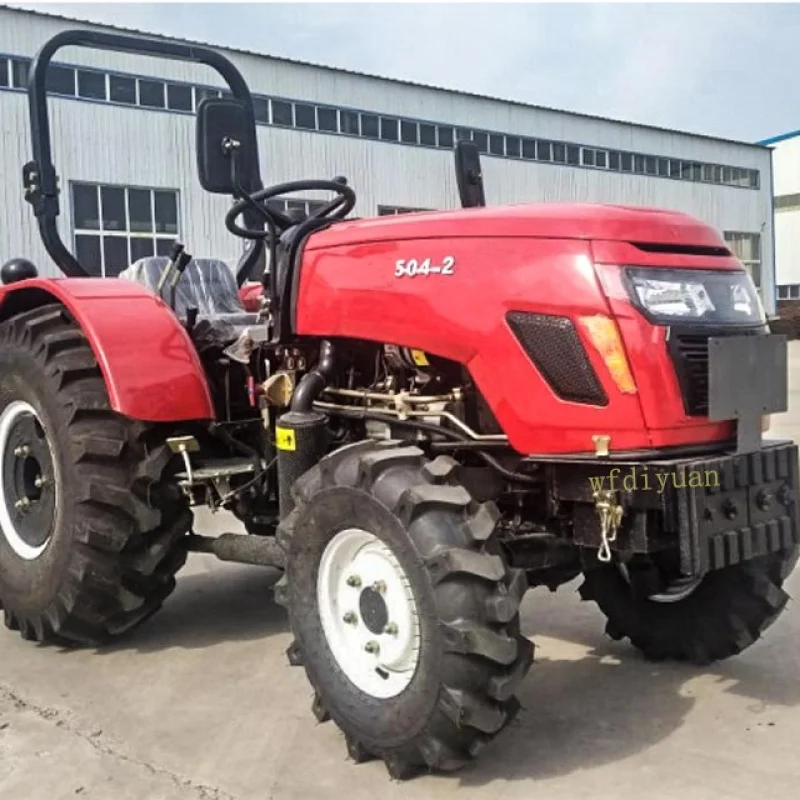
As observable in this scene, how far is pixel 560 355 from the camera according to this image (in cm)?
311

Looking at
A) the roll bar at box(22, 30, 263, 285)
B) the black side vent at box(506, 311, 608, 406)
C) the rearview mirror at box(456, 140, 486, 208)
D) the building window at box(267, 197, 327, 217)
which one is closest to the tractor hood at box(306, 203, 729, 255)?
the black side vent at box(506, 311, 608, 406)

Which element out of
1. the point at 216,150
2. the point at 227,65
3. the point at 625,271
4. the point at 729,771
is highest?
the point at 227,65

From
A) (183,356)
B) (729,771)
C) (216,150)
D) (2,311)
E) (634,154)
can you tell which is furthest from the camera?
(634,154)

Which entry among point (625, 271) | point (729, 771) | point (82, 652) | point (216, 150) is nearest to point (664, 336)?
point (625, 271)

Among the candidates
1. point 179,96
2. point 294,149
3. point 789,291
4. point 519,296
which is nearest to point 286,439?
point 519,296

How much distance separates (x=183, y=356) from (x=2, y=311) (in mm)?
1096

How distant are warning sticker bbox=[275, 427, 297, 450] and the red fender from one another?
0.66 m

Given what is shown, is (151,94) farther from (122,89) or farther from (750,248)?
(750,248)

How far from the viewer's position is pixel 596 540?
10.4 feet

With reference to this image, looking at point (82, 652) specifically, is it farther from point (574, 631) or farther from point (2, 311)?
point (574, 631)

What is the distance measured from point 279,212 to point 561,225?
136 centimetres

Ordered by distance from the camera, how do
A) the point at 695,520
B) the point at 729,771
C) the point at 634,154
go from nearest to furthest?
1. the point at 695,520
2. the point at 729,771
3. the point at 634,154

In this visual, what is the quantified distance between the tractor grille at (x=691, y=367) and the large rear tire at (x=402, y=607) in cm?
65

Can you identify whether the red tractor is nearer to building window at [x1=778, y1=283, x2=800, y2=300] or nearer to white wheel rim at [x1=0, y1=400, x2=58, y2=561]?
white wheel rim at [x1=0, y1=400, x2=58, y2=561]
